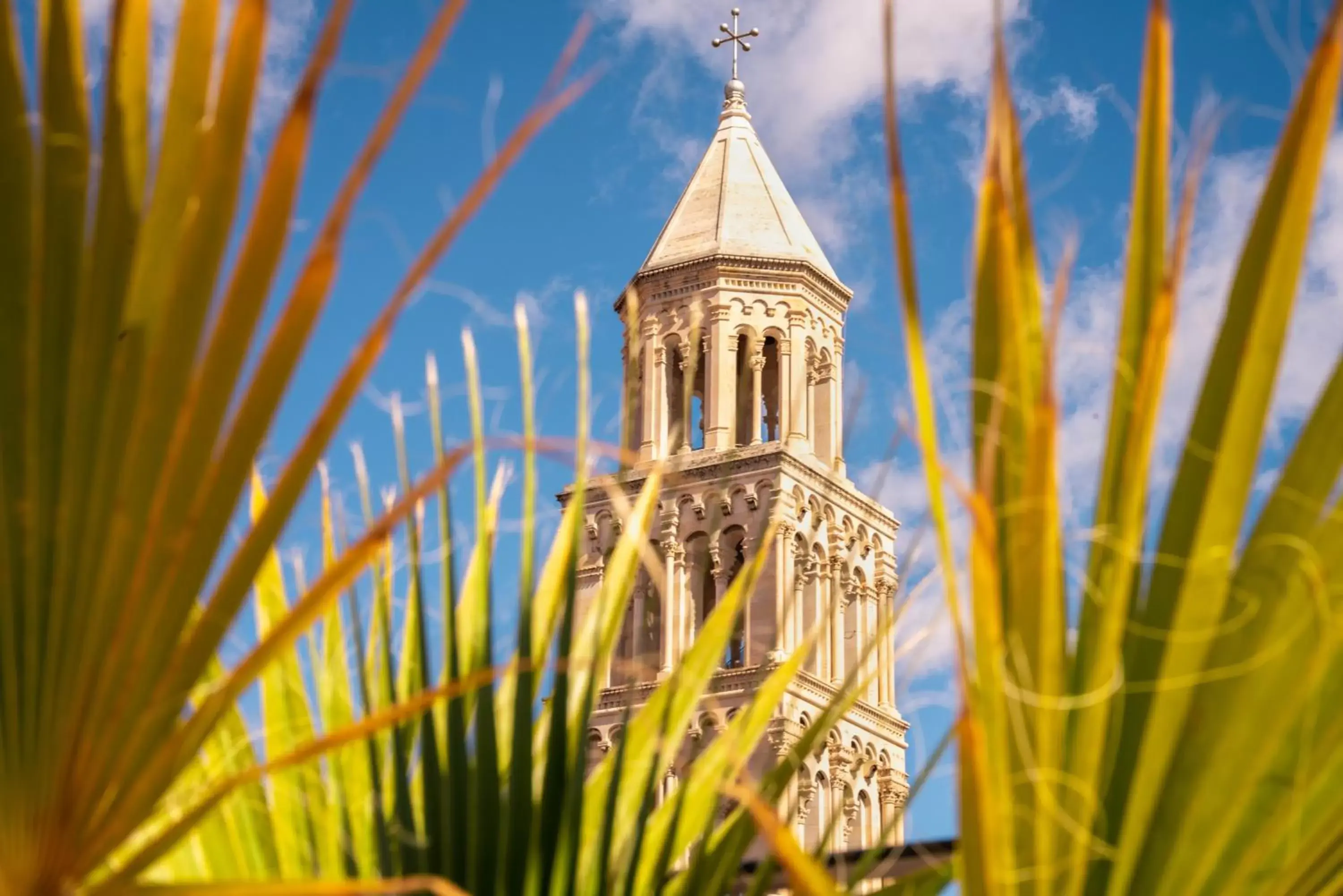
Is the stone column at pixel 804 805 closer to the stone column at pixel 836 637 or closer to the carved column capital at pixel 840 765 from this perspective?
the carved column capital at pixel 840 765

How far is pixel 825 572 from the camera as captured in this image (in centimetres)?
2786

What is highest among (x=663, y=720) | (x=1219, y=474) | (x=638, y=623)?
(x=638, y=623)

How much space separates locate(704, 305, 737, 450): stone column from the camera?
27.5 meters

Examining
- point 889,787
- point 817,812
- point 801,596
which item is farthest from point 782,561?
point 889,787

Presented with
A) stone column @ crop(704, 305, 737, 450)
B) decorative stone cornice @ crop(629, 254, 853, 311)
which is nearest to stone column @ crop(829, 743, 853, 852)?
stone column @ crop(704, 305, 737, 450)

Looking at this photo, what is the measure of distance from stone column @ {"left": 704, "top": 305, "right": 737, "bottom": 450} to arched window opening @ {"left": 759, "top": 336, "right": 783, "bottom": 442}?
54cm

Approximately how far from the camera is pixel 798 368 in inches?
1085

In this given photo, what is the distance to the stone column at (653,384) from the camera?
27.8m

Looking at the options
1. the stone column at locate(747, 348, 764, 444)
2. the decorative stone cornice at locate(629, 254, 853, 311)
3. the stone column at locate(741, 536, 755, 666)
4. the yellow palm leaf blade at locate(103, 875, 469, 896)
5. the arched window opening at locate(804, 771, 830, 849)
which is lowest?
the yellow palm leaf blade at locate(103, 875, 469, 896)

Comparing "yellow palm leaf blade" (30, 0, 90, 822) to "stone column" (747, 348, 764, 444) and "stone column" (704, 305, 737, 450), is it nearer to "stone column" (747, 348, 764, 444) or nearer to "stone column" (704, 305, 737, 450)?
"stone column" (747, 348, 764, 444)

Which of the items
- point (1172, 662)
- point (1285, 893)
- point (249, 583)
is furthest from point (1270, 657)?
point (249, 583)

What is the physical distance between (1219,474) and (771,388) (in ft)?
89.2

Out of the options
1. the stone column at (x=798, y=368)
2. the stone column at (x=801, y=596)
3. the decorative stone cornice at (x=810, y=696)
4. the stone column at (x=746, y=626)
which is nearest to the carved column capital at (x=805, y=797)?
the decorative stone cornice at (x=810, y=696)

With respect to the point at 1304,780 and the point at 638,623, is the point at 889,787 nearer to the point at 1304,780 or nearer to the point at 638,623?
the point at 638,623
